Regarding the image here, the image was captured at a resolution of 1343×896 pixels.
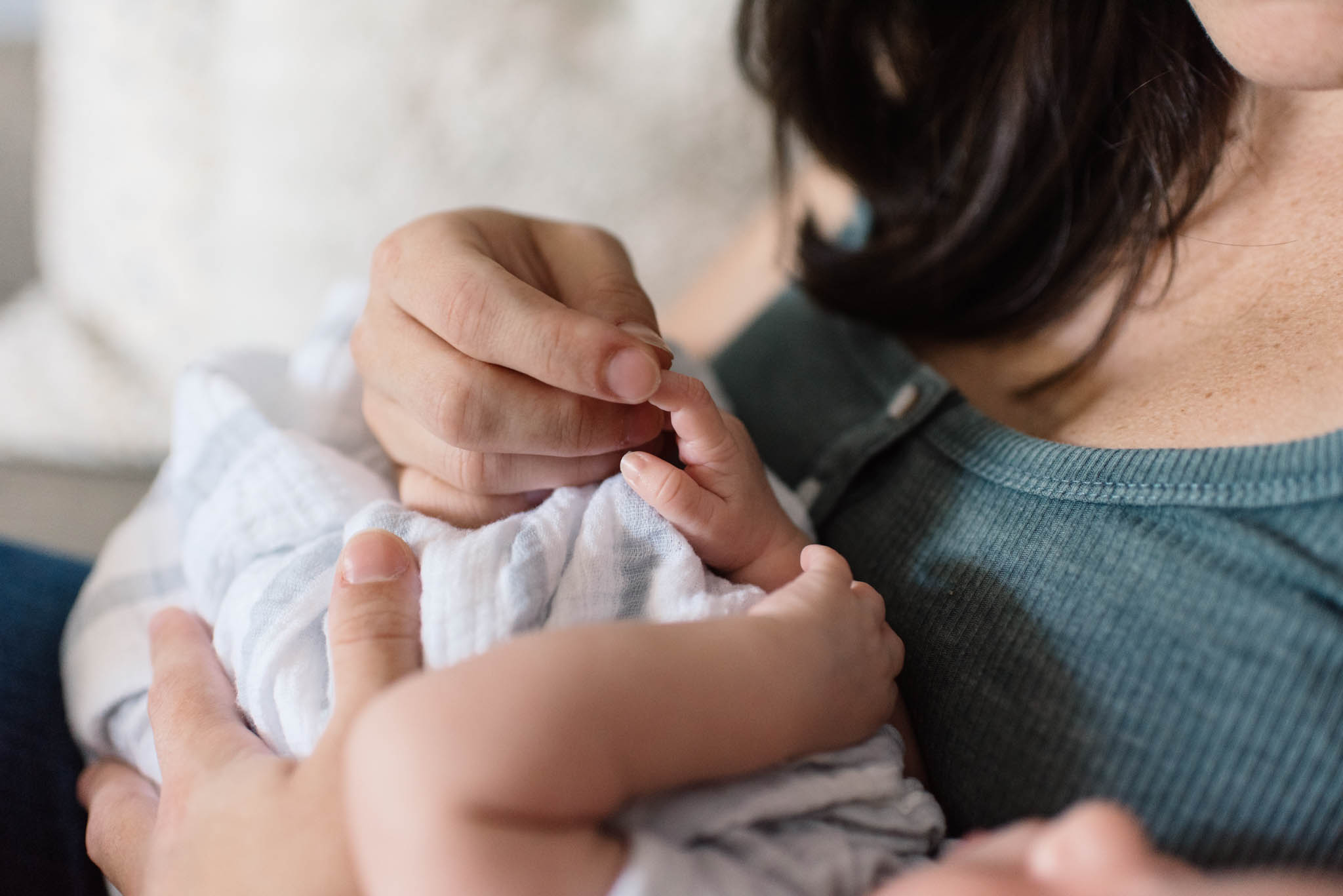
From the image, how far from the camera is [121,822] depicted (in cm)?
54

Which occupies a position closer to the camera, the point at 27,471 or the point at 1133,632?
the point at 1133,632

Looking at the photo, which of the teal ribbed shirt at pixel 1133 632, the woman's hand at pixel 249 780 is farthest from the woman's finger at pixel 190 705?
the teal ribbed shirt at pixel 1133 632

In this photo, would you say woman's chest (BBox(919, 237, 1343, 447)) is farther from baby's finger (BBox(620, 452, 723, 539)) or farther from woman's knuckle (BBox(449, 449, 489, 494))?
woman's knuckle (BBox(449, 449, 489, 494))

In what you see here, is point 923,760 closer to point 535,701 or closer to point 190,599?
point 535,701

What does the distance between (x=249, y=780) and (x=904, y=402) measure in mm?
514

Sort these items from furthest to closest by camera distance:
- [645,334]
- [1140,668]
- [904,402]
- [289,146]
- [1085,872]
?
[289,146]
[904,402]
[645,334]
[1140,668]
[1085,872]

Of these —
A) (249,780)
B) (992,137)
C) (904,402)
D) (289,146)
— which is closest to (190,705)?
(249,780)

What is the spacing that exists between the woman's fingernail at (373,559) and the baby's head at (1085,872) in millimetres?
298

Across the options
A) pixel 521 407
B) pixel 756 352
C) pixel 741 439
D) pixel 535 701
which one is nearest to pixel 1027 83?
pixel 756 352

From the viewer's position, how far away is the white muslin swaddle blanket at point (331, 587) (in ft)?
1.34

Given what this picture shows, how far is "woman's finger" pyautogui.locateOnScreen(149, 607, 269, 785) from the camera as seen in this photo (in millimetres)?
477

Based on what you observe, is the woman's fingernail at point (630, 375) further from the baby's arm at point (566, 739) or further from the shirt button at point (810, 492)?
the shirt button at point (810, 492)

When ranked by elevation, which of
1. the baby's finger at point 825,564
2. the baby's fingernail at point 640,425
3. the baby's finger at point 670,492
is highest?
the baby's fingernail at point 640,425

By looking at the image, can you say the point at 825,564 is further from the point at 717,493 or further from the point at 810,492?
the point at 810,492
